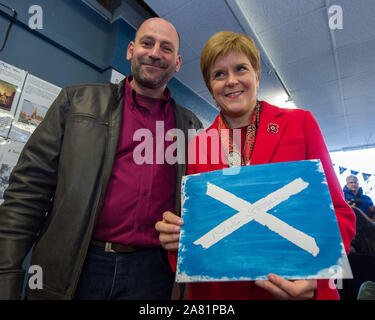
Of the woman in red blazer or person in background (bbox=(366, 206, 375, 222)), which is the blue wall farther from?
person in background (bbox=(366, 206, 375, 222))

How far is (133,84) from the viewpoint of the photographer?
45.5 inches

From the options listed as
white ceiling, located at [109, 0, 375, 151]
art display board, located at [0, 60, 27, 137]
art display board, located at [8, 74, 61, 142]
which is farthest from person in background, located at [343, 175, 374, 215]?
art display board, located at [0, 60, 27, 137]

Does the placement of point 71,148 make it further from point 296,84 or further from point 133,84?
point 296,84

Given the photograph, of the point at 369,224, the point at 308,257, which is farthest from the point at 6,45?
the point at 369,224

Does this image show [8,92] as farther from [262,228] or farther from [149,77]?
[262,228]

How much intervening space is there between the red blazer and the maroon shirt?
0.69 feet

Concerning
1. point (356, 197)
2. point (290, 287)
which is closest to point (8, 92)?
point (290, 287)

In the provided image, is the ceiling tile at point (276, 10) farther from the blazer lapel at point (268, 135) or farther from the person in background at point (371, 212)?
the person in background at point (371, 212)

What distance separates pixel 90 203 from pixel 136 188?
18 cm

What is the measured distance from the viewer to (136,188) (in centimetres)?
88

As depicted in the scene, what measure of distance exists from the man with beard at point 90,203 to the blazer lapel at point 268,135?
0.39 metres

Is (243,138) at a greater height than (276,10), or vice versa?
(276,10)

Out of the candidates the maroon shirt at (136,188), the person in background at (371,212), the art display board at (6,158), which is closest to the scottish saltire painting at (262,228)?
the maroon shirt at (136,188)

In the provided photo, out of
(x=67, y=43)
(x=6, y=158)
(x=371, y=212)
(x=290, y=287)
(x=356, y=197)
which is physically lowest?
(x=290, y=287)
